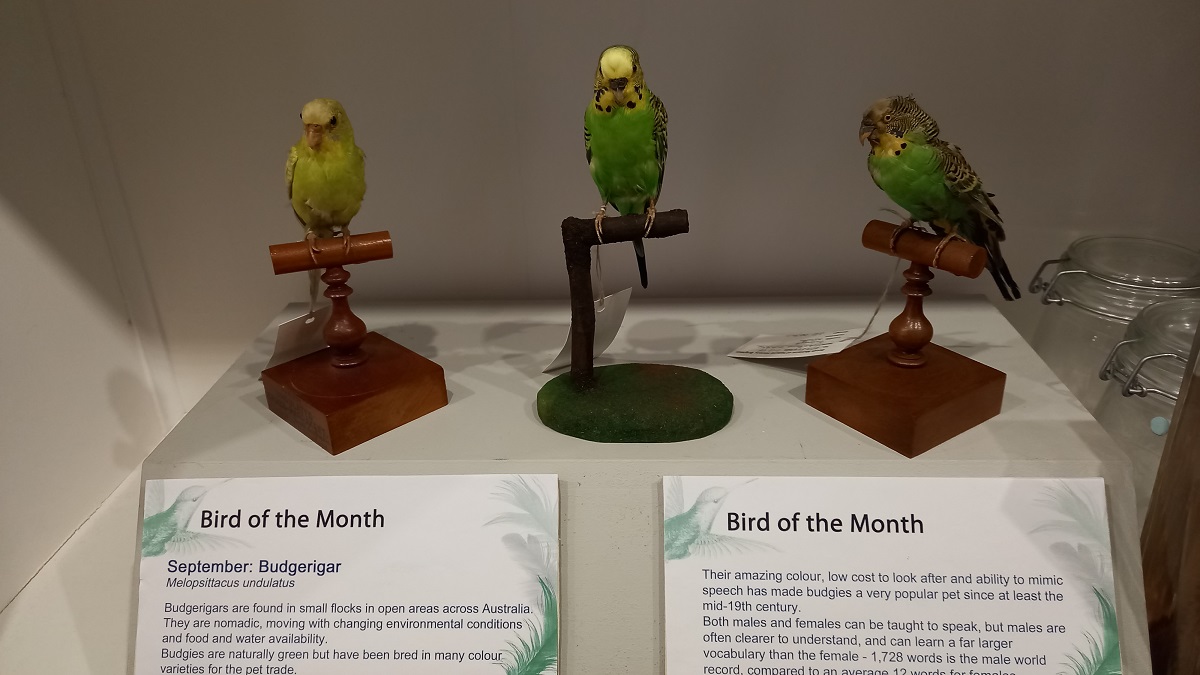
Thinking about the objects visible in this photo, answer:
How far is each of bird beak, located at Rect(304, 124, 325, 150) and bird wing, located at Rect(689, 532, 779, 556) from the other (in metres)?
0.50

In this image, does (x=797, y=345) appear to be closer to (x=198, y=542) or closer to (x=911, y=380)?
(x=911, y=380)

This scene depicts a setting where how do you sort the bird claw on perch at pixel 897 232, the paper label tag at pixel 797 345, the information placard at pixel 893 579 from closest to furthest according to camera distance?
the information placard at pixel 893 579, the bird claw on perch at pixel 897 232, the paper label tag at pixel 797 345

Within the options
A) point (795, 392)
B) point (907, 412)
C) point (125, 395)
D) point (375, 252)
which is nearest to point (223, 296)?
point (125, 395)

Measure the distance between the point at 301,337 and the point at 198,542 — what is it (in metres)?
0.24

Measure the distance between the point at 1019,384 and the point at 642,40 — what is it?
0.58 metres

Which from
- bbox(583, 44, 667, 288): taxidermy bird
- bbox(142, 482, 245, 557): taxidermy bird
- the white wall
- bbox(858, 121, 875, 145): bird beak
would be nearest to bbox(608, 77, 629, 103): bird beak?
bbox(583, 44, 667, 288): taxidermy bird

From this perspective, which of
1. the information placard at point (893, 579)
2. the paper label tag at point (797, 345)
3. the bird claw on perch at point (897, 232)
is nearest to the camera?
the information placard at point (893, 579)

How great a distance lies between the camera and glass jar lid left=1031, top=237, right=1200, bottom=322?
0.92 metres

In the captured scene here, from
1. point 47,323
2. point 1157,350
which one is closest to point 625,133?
point 1157,350

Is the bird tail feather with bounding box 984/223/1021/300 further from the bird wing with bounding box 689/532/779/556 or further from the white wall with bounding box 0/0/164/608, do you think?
the white wall with bounding box 0/0/164/608

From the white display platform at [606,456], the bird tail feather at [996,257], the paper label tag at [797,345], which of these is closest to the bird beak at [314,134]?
the white display platform at [606,456]

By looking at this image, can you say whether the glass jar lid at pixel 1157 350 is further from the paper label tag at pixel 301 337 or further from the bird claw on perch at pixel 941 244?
the paper label tag at pixel 301 337

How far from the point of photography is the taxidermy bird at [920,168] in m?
0.70

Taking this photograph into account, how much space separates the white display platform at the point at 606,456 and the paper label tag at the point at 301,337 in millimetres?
65
